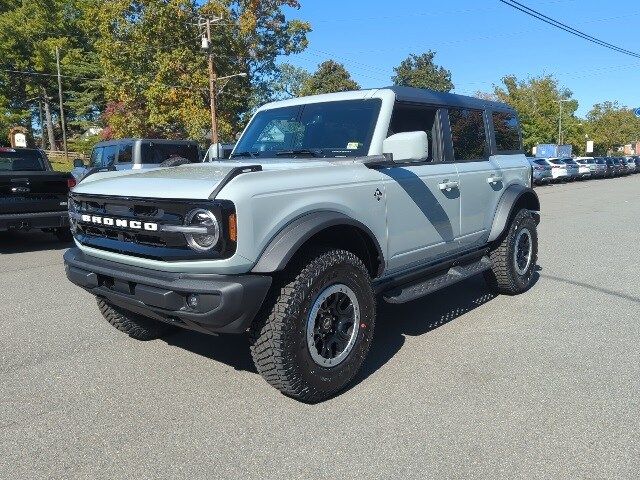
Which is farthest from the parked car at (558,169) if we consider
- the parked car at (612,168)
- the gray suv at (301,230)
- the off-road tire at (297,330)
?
the off-road tire at (297,330)

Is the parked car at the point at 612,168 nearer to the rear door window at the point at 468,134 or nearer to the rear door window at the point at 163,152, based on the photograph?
the rear door window at the point at 163,152

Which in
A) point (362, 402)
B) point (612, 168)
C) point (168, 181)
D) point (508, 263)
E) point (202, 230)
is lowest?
point (362, 402)

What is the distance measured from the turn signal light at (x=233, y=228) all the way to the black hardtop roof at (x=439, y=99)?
197 cm

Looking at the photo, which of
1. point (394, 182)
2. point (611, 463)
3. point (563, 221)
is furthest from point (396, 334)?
point (563, 221)

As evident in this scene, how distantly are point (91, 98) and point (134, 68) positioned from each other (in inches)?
920

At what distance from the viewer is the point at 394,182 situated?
154 inches

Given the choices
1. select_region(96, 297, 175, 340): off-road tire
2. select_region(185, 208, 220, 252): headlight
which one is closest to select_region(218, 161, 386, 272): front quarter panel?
select_region(185, 208, 220, 252): headlight

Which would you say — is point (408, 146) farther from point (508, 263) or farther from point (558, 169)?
point (558, 169)

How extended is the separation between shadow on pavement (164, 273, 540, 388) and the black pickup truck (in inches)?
204

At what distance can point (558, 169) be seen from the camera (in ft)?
99.5

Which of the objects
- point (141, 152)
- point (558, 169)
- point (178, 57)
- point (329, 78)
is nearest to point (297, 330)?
point (141, 152)

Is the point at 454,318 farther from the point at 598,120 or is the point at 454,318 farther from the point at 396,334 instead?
the point at 598,120

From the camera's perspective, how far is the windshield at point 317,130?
410 centimetres

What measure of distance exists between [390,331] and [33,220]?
21.4ft
